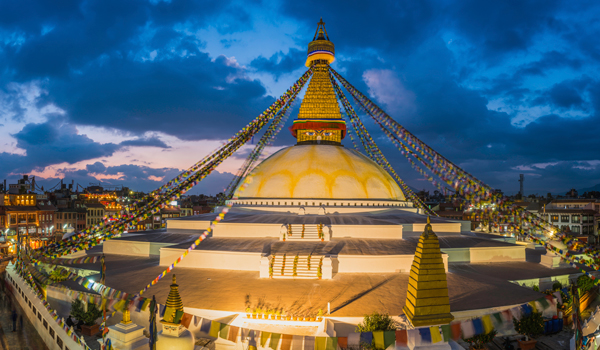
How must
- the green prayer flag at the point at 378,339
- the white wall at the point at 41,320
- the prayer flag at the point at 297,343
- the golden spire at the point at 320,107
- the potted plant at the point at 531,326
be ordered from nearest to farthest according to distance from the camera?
the green prayer flag at the point at 378,339
the prayer flag at the point at 297,343
the white wall at the point at 41,320
the potted plant at the point at 531,326
the golden spire at the point at 320,107

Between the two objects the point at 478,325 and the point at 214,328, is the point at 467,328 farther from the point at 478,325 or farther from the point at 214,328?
the point at 214,328

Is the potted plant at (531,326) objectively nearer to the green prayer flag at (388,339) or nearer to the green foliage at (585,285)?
the green foliage at (585,285)

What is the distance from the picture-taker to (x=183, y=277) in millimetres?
10164

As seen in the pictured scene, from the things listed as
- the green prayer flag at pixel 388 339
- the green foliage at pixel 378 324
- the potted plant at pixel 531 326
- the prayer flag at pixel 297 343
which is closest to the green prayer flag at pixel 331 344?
the prayer flag at pixel 297 343

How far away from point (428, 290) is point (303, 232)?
7.50 meters

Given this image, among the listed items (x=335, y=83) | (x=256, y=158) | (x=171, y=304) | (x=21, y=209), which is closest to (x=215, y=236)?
(x=256, y=158)

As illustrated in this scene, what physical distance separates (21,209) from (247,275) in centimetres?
3083

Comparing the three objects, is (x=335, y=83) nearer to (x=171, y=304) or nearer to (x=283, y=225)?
(x=283, y=225)

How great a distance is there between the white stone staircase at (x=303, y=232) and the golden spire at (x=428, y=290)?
7008 mm

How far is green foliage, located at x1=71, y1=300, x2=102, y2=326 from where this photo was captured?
791 cm

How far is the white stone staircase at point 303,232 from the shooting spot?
1259 cm

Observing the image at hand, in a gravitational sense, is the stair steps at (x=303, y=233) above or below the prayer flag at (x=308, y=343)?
above

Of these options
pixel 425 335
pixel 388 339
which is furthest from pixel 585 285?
pixel 388 339

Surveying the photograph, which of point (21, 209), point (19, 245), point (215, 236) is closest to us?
point (19, 245)
